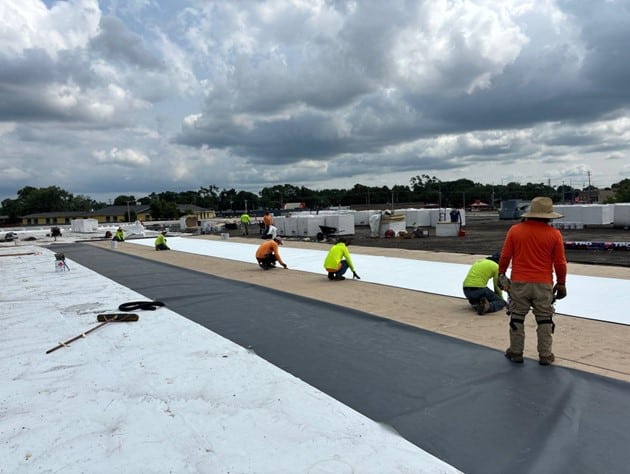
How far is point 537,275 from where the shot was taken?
413 centimetres

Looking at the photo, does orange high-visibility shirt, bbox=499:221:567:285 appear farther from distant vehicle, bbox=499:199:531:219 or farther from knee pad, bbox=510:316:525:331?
distant vehicle, bbox=499:199:531:219

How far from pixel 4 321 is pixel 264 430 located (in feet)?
18.4

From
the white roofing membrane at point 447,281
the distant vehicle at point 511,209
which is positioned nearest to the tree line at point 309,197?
the distant vehicle at point 511,209

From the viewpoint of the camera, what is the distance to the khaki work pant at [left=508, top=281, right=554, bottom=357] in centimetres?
409

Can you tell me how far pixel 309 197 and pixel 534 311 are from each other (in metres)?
117

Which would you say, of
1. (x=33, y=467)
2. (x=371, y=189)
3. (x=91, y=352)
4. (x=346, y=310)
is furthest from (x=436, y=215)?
(x=371, y=189)

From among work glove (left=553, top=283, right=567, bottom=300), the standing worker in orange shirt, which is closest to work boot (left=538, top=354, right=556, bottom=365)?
the standing worker in orange shirt

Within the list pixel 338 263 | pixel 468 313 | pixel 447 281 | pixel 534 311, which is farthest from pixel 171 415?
pixel 447 281

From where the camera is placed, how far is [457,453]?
2795mm

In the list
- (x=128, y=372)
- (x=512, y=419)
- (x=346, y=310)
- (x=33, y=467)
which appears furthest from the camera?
(x=346, y=310)

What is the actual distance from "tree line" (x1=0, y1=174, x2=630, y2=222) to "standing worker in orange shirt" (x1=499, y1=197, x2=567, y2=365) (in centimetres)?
8589

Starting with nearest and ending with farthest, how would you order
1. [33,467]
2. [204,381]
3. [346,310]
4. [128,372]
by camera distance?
[33,467] < [204,381] < [128,372] < [346,310]

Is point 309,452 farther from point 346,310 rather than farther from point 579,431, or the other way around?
point 346,310

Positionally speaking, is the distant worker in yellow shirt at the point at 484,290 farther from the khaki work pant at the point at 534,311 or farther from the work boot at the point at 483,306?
the khaki work pant at the point at 534,311
